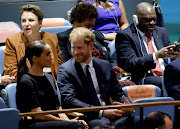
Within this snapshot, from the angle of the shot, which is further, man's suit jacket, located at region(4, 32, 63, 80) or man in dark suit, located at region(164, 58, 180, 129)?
man's suit jacket, located at region(4, 32, 63, 80)

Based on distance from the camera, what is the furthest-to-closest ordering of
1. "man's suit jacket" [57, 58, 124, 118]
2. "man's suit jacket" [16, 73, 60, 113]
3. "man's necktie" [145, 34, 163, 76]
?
"man's necktie" [145, 34, 163, 76] < "man's suit jacket" [57, 58, 124, 118] < "man's suit jacket" [16, 73, 60, 113]

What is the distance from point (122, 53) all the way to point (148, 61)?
0.21 meters

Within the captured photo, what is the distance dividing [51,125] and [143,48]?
1.34 m

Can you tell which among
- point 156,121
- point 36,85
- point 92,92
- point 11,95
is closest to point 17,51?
point 11,95

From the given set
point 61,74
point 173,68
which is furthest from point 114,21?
point 61,74

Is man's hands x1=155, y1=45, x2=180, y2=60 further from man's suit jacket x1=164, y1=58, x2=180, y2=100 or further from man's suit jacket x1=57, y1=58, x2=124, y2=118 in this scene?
man's suit jacket x1=57, y1=58, x2=124, y2=118

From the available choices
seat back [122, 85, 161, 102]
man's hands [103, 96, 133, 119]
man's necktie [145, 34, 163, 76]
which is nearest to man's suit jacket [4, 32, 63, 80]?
seat back [122, 85, 161, 102]

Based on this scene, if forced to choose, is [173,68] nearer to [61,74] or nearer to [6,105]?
[61,74]

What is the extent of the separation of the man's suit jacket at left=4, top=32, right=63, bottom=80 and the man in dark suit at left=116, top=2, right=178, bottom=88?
1.55ft

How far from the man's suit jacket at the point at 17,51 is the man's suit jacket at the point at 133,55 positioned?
0.45m

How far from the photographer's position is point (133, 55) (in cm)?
264

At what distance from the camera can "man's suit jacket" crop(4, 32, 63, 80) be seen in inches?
93.6

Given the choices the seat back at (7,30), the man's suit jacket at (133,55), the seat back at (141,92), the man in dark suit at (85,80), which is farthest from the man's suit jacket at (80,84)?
the seat back at (7,30)

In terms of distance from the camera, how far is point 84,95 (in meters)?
1.99
